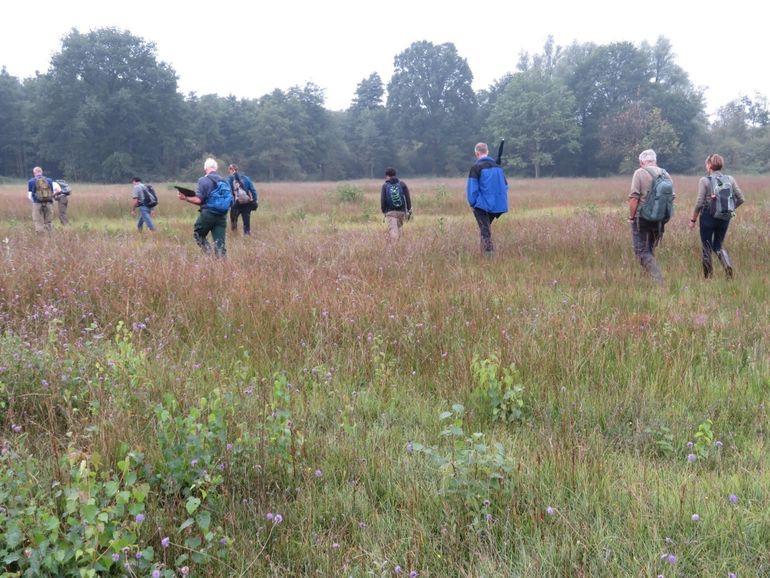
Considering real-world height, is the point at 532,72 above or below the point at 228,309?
above

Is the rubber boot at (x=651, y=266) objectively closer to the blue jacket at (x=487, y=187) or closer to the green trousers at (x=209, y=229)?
the blue jacket at (x=487, y=187)

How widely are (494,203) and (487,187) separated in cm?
28

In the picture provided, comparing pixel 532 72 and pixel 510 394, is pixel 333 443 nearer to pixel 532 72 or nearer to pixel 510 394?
pixel 510 394

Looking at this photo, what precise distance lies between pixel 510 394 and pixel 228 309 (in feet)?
9.54

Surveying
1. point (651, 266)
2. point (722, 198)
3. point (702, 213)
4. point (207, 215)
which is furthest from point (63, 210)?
point (722, 198)

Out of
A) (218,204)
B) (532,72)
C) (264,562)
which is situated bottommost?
(264,562)

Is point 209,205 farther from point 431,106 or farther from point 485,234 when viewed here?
point 431,106

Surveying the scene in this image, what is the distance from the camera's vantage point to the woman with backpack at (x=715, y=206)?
6766 millimetres

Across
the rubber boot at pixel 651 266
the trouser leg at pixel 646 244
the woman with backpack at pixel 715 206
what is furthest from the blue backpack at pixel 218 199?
the woman with backpack at pixel 715 206

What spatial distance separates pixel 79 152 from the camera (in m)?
56.2

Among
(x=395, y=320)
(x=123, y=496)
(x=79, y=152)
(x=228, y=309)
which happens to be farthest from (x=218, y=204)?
(x=79, y=152)

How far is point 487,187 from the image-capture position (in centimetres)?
850

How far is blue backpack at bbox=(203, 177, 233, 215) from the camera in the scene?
8055 millimetres

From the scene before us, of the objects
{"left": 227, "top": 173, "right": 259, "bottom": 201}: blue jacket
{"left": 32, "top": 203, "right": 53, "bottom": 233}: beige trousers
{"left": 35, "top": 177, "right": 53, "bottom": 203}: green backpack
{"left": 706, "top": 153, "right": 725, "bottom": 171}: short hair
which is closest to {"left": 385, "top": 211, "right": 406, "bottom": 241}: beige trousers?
{"left": 227, "top": 173, "right": 259, "bottom": 201}: blue jacket
